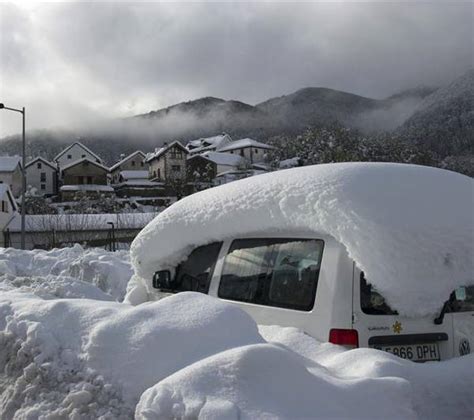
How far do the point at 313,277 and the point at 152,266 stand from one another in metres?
2.41

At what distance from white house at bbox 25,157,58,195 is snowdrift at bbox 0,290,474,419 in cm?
8411

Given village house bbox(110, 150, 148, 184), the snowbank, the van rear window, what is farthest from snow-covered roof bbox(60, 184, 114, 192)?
the van rear window

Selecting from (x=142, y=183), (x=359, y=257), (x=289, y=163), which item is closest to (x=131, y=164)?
(x=142, y=183)

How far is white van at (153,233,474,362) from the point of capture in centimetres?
379

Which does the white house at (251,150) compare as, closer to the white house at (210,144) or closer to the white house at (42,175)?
the white house at (210,144)

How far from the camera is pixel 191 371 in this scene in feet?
Result: 9.05

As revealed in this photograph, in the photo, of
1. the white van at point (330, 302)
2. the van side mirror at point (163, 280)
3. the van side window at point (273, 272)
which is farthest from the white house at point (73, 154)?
the white van at point (330, 302)

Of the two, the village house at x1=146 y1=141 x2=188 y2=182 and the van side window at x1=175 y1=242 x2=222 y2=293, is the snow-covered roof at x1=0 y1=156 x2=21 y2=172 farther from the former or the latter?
the van side window at x1=175 y1=242 x2=222 y2=293

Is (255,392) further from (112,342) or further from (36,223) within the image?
(36,223)

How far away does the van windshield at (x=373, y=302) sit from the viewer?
3803 millimetres

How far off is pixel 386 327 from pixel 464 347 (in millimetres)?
729

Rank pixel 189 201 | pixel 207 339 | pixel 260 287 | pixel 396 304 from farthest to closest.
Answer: pixel 189 201, pixel 260 287, pixel 396 304, pixel 207 339

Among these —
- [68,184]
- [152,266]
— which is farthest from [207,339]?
[68,184]

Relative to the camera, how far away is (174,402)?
8.59 feet
